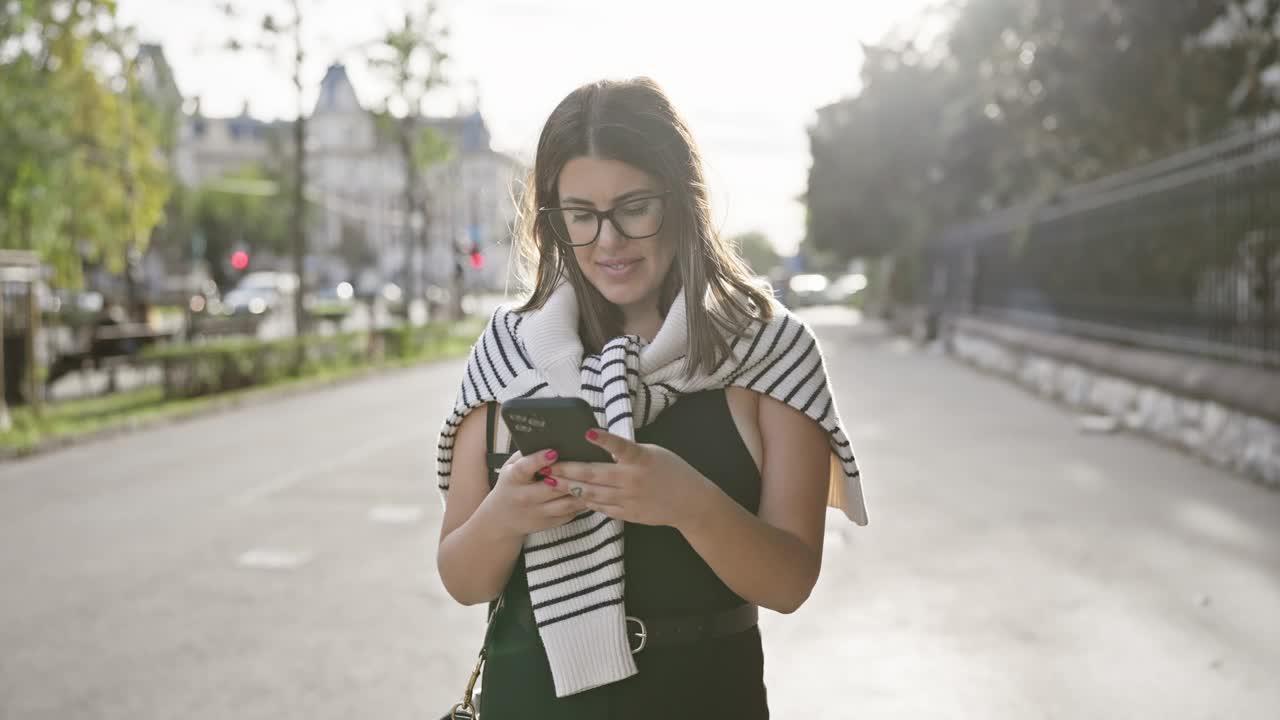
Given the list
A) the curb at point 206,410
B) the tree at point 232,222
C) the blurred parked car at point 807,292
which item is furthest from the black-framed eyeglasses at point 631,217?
the tree at point 232,222

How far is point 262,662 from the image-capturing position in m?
5.64

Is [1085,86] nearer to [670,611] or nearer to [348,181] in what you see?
[670,611]

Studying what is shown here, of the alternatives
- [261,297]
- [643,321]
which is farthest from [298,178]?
[261,297]

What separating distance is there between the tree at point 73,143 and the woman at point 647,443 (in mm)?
25861

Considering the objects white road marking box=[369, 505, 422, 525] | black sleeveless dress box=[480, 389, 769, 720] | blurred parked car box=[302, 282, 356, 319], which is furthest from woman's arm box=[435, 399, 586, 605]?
blurred parked car box=[302, 282, 356, 319]

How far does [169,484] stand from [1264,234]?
→ 957cm

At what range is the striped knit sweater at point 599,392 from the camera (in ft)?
6.75

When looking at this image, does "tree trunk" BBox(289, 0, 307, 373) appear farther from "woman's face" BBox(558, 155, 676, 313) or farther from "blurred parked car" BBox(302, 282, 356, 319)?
"woman's face" BBox(558, 155, 676, 313)

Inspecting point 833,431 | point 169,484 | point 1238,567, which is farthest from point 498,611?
point 169,484

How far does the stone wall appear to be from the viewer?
10219mm

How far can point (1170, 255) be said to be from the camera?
13.7m

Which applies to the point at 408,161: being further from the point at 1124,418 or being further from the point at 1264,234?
the point at 1264,234

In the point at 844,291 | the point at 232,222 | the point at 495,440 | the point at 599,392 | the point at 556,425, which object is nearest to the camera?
the point at 556,425

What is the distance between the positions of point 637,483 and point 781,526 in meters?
0.35
